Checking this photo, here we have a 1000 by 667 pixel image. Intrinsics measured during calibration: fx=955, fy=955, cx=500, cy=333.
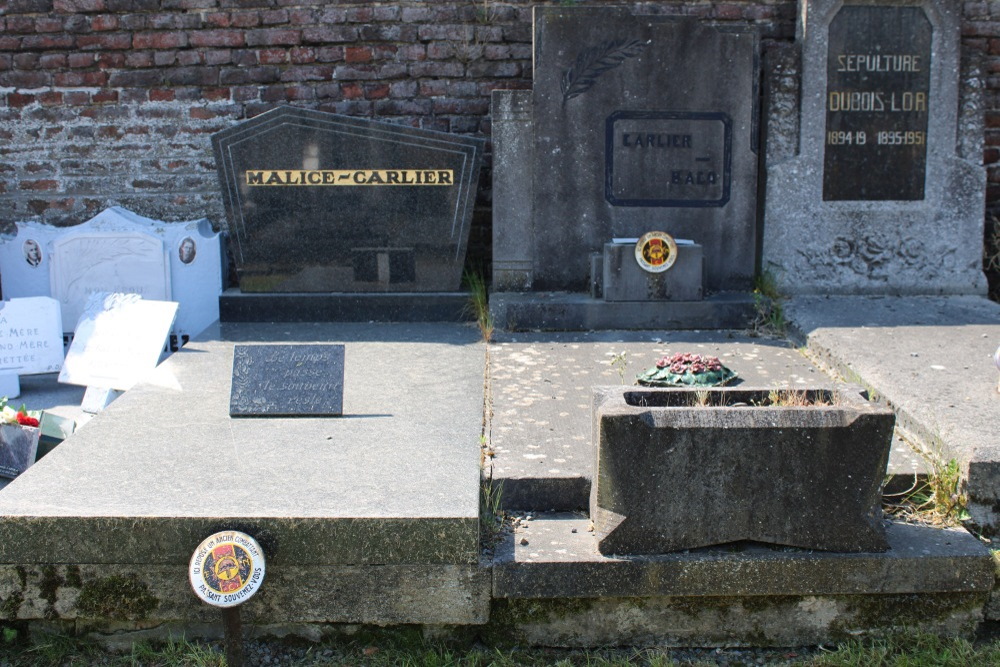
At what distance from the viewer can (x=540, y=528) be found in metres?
2.53

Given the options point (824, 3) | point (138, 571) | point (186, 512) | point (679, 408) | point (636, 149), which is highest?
point (824, 3)

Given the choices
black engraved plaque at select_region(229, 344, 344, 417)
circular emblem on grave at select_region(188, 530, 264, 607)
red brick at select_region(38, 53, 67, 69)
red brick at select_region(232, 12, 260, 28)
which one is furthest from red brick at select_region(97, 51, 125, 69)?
circular emblem on grave at select_region(188, 530, 264, 607)

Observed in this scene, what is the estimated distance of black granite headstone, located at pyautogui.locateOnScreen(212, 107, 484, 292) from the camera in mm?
4867

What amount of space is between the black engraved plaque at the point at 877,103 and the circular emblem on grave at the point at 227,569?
3.76 m

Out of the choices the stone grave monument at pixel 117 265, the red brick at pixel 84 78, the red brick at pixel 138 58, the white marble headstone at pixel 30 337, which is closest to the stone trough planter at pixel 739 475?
the white marble headstone at pixel 30 337

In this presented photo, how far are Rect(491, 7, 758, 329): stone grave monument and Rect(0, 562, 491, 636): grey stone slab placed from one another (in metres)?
2.39

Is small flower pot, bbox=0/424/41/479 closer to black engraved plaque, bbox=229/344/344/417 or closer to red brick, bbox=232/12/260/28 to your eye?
black engraved plaque, bbox=229/344/344/417

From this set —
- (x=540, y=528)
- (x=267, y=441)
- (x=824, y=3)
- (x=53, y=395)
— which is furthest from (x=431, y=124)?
(x=540, y=528)

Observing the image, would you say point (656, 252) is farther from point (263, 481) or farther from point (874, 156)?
point (263, 481)

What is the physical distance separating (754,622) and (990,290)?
3.80 metres

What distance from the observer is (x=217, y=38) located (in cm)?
550

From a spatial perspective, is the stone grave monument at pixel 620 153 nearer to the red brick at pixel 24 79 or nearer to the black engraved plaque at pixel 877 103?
the black engraved plaque at pixel 877 103

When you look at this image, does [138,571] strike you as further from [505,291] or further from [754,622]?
[505,291]

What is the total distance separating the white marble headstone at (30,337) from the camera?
413cm
